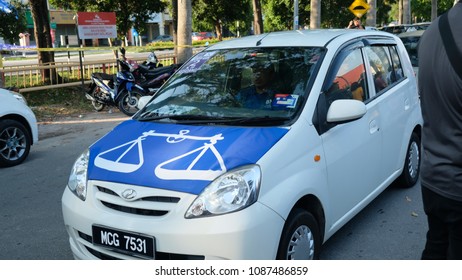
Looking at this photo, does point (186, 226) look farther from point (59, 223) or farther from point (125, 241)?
point (59, 223)

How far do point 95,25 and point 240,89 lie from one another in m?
10.7

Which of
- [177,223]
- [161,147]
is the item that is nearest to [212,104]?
[161,147]

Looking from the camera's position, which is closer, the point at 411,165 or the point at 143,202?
the point at 143,202

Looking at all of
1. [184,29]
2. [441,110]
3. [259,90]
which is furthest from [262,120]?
[184,29]

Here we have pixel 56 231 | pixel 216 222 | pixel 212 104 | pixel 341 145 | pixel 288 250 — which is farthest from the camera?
pixel 56 231

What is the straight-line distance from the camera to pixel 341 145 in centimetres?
357

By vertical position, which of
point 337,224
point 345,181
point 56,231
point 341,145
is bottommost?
point 56,231

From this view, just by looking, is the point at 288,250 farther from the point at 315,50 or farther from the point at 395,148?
the point at 395,148

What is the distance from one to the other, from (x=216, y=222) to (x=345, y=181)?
1318mm

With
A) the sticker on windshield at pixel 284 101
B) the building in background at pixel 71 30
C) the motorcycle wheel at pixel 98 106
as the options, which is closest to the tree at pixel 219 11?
the motorcycle wheel at pixel 98 106

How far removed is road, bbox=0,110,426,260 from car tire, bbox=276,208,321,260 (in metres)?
0.55

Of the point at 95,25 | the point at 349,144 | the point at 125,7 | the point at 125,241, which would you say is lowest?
the point at 125,241

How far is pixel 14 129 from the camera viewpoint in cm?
688

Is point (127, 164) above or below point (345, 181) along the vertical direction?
above
